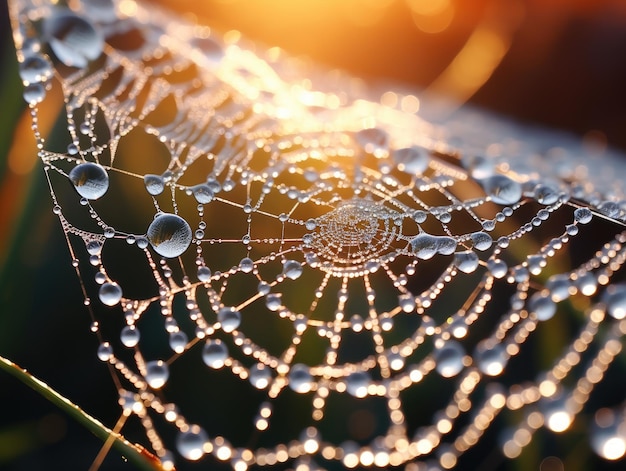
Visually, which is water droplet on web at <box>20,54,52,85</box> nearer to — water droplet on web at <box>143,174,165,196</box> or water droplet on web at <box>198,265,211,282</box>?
water droplet on web at <box>143,174,165,196</box>

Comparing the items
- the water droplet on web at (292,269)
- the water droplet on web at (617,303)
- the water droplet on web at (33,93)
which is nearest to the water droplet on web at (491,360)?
the water droplet on web at (617,303)

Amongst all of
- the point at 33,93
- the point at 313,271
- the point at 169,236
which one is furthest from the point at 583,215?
the point at 33,93

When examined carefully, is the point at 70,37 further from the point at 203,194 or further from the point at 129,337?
the point at 129,337

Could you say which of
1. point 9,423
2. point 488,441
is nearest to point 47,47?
point 9,423

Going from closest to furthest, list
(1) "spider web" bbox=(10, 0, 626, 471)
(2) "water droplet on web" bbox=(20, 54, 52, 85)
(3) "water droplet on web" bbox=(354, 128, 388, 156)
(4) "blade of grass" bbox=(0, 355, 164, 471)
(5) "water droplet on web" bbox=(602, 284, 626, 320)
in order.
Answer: (4) "blade of grass" bbox=(0, 355, 164, 471)
(5) "water droplet on web" bbox=(602, 284, 626, 320)
(1) "spider web" bbox=(10, 0, 626, 471)
(2) "water droplet on web" bbox=(20, 54, 52, 85)
(3) "water droplet on web" bbox=(354, 128, 388, 156)

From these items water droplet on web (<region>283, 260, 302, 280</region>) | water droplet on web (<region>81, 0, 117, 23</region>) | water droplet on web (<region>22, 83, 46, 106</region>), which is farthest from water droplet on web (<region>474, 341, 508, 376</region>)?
water droplet on web (<region>81, 0, 117, 23</region>)

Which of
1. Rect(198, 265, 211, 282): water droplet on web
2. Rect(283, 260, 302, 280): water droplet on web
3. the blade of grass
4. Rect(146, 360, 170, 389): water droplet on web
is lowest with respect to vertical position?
the blade of grass

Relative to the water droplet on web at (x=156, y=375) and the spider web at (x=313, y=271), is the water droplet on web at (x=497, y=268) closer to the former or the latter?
the spider web at (x=313, y=271)
